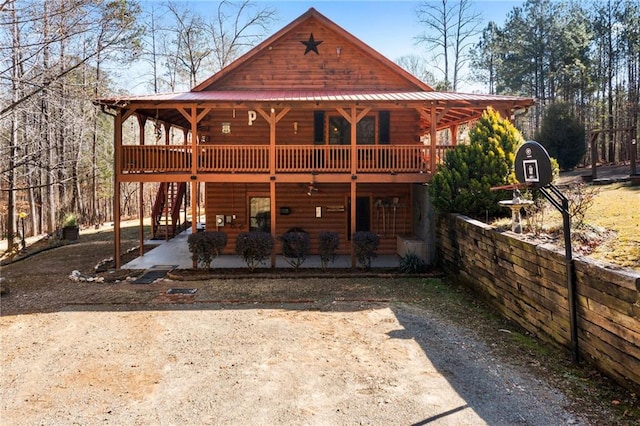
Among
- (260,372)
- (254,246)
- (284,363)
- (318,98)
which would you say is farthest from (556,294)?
(318,98)

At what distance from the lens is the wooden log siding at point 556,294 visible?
14.8ft

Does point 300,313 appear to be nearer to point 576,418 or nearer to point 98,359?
point 98,359

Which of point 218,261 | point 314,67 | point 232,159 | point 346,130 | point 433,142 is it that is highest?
point 314,67

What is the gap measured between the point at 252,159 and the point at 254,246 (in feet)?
9.90

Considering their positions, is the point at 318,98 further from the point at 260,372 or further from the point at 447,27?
the point at 447,27

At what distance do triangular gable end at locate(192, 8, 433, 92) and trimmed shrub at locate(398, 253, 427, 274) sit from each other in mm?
6471

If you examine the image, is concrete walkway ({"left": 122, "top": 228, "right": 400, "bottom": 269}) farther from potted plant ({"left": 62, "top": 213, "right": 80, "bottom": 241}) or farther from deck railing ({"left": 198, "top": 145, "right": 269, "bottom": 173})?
potted plant ({"left": 62, "top": 213, "right": 80, "bottom": 241})

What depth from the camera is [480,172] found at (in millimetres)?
10375

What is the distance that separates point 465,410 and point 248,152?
10392mm

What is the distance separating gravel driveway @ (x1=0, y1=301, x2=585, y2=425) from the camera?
4445 mm

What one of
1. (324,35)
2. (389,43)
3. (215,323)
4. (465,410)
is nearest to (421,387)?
(465,410)

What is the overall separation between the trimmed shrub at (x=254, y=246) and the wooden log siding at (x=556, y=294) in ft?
17.0

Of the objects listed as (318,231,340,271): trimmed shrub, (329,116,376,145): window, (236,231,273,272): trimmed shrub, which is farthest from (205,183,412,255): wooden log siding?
(236,231,273,272): trimmed shrub

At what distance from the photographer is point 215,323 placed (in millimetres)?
7508
